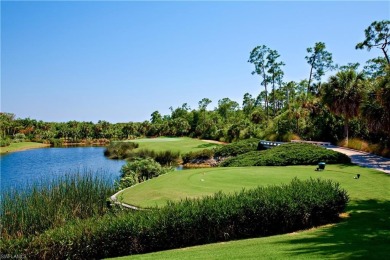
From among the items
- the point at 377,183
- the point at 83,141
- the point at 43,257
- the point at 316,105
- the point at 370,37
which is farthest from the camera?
the point at 83,141

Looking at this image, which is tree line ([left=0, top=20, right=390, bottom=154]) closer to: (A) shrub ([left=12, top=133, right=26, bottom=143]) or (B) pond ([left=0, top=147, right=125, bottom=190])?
(A) shrub ([left=12, top=133, right=26, bottom=143])

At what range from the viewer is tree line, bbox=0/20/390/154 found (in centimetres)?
2470

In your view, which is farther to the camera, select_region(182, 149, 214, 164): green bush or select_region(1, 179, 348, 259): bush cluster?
select_region(182, 149, 214, 164): green bush

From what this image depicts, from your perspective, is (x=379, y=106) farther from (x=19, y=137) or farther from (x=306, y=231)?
(x=19, y=137)

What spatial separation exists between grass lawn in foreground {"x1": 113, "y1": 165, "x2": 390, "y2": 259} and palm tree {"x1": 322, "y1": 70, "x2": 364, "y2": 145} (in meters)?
11.3

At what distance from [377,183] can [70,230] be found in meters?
12.1

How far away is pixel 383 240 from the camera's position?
7.36 meters

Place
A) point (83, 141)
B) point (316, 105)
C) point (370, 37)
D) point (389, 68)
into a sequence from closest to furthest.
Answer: point (389, 68), point (370, 37), point (316, 105), point (83, 141)

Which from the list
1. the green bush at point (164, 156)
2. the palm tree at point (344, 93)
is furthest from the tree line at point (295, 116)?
the green bush at point (164, 156)

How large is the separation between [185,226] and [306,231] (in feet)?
10.7

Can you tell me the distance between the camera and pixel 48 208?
10539 millimetres

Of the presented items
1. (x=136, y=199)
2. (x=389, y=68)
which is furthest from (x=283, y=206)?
(x=389, y=68)

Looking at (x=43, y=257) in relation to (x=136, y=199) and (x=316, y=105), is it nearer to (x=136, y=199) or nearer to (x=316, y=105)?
(x=136, y=199)

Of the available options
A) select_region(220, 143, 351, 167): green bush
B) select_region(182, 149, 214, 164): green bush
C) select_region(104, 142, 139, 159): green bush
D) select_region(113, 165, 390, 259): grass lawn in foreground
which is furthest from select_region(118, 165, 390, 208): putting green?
select_region(104, 142, 139, 159): green bush
